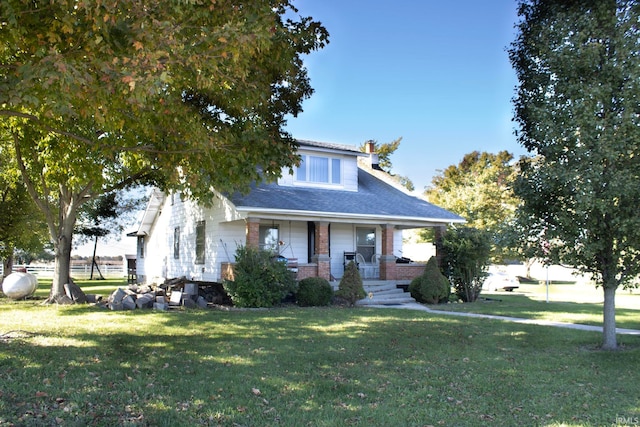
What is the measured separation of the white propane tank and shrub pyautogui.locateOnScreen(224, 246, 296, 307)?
27.4 feet

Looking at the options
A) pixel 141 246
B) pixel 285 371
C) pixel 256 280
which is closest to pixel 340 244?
pixel 256 280

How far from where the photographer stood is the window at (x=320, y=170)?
20.9 metres

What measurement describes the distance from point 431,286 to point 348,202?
4.59 metres

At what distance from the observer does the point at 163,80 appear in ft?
18.8

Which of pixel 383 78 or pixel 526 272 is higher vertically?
pixel 383 78

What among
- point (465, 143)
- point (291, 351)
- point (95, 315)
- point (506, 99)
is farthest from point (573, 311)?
point (465, 143)

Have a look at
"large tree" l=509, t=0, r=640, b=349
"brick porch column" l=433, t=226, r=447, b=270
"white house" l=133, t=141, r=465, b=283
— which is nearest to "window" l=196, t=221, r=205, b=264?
"white house" l=133, t=141, r=465, b=283

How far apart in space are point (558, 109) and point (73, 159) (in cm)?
1085

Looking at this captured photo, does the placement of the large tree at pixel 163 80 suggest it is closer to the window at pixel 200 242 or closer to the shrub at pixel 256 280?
the shrub at pixel 256 280

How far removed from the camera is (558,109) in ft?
29.5

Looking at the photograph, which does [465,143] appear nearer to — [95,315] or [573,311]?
[573,311]

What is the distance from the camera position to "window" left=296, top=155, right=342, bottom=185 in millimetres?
20938

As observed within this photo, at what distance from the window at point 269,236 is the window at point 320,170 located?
95.6 inches

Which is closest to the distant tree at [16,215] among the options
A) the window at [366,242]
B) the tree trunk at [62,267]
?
the tree trunk at [62,267]
